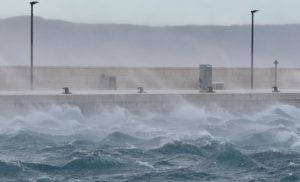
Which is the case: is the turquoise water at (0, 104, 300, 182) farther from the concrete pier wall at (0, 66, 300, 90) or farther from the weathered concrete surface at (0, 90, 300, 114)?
the concrete pier wall at (0, 66, 300, 90)

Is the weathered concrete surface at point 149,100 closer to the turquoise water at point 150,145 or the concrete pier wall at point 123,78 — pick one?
the turquoise water at point 150,145

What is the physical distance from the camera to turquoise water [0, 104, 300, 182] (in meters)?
19.5

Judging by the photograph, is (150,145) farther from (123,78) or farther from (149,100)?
(123,78)

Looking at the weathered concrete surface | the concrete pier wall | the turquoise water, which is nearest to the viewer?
the turquoise water

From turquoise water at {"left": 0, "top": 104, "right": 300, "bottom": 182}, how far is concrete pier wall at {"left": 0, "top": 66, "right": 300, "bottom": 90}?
5947mm

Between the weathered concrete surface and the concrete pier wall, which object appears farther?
the concrete pier wall

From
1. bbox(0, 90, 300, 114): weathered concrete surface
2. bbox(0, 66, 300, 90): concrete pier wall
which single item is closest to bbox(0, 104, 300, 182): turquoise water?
bbox(0, 90, 300, 114): weathered concrete surface

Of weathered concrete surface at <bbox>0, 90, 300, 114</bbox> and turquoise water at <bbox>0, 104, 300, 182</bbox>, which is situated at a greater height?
weathered concrete surface at <bbox>0, 90, 300, 114</bbox>

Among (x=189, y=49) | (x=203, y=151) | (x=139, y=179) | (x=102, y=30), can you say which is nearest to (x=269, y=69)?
(x=203, y=151)

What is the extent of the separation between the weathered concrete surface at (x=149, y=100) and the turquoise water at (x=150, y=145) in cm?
26

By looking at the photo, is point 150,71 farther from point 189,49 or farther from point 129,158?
point 189,49

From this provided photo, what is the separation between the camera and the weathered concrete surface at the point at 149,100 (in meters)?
29.9

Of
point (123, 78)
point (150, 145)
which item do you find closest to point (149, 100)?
point (123, 78)

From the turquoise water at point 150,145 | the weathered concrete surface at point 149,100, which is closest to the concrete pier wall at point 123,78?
the weathered concrete surface at point 149,100
